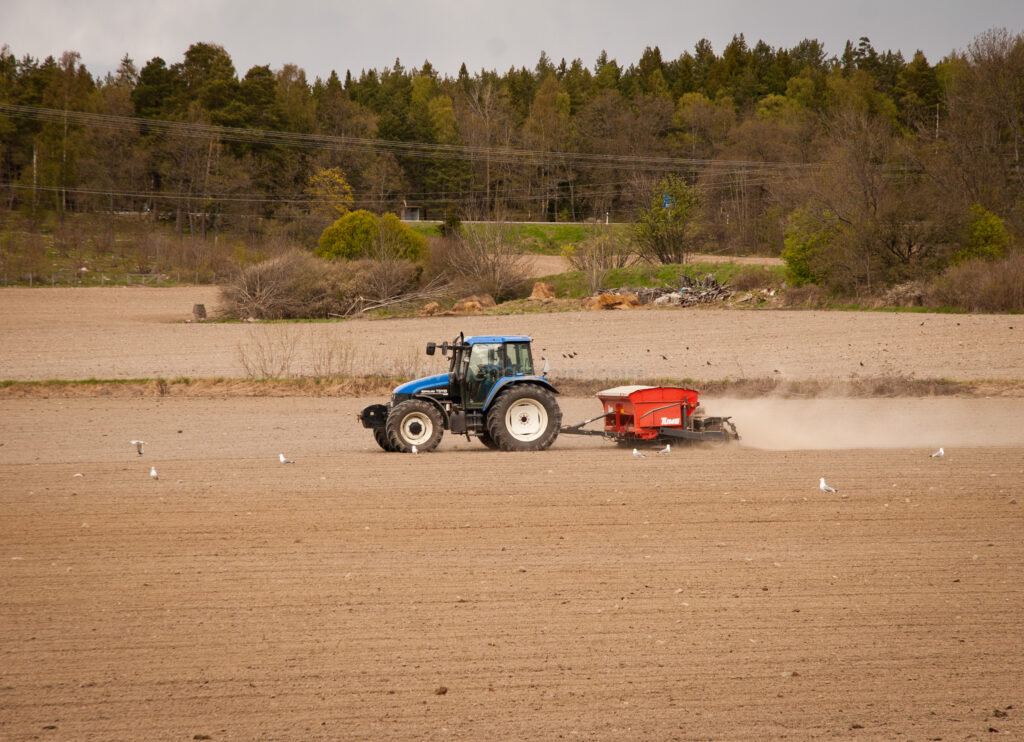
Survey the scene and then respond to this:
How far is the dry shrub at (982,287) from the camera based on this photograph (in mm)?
37688

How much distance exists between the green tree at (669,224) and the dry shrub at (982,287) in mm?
→ 17828

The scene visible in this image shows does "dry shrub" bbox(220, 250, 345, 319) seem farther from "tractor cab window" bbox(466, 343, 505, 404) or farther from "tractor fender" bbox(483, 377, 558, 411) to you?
"tractor fender" bbox(483, 377, 558, 411)

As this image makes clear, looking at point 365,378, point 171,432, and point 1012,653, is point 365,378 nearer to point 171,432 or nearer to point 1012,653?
point 171,432

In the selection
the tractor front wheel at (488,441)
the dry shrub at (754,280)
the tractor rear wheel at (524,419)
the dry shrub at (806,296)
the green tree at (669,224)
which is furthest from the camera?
the green tree at (669,224)

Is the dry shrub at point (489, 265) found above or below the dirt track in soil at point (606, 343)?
above

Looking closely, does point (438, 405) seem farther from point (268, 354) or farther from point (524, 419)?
point (268, 354)

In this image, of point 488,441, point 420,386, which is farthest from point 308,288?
point 420,386

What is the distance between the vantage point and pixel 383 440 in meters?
16.3

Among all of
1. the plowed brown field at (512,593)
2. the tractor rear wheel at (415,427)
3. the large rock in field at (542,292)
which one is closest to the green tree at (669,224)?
the large rock in field at (542,292)

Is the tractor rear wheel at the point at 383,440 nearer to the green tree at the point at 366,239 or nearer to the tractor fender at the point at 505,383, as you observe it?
the tractor fender at the point at 505,383

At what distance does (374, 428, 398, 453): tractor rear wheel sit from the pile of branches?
32.2 metres

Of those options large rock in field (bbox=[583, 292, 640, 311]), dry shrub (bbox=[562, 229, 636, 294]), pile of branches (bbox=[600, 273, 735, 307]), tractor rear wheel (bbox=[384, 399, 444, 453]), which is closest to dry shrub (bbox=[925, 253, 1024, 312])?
pile of branches (bbox=[600, 273, 735, 307])

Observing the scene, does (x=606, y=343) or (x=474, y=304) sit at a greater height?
(x=474, y=304)

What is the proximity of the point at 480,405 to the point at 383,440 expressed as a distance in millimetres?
1860
